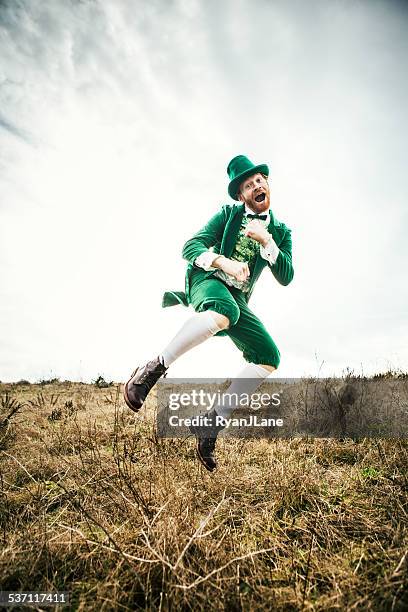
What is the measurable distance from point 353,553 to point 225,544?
0.54 meters

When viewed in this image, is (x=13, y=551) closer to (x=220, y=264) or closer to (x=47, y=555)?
(x=47, y=555)

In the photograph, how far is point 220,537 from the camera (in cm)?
156

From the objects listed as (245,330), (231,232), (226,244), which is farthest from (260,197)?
(245,330)

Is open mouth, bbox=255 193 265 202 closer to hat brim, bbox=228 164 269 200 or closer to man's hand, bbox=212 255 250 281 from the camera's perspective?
hat brim, bbox=228 164 269 200

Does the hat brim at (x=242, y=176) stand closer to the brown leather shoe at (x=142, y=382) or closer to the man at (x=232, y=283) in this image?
the man at (x=232, y=283)

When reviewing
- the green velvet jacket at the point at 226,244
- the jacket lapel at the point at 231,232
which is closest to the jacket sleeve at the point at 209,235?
the green velvet jacket at the point at 226,244

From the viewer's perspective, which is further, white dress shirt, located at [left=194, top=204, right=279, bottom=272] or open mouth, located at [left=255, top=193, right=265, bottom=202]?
open mouth, located at [left=255, top=193, right=265, bottom=202]

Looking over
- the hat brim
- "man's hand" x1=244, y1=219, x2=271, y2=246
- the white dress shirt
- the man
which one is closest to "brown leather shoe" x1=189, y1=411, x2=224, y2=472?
the man

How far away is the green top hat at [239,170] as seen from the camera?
3268mm

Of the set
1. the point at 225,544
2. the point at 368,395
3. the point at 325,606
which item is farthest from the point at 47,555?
the point at 368,395

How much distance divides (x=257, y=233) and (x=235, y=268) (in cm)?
50

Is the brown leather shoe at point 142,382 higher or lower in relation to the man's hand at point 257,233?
lower

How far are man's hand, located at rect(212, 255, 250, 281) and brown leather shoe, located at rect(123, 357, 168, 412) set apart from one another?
92cm

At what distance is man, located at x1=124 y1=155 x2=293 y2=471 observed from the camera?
8.91ft
